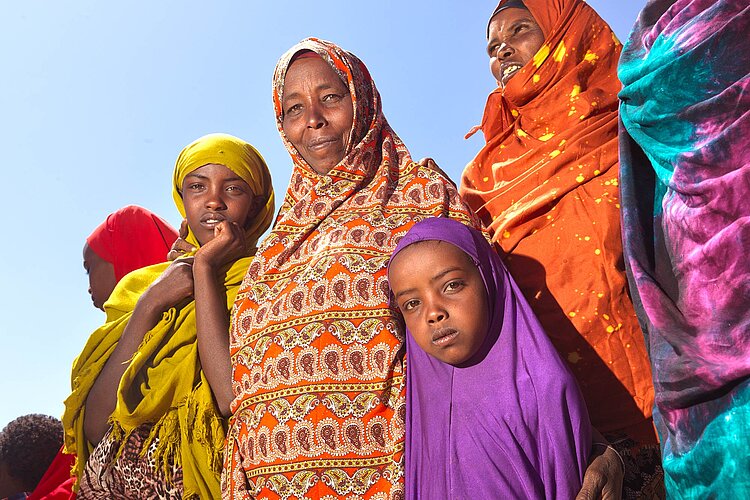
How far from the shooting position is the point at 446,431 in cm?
266

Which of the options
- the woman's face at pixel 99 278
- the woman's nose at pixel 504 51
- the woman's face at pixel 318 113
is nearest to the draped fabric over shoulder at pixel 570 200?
the woman's nose at pixel 504 51

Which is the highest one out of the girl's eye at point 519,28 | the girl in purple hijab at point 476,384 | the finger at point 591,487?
the girl's eye at point 519,28

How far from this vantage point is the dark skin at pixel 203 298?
329 cm

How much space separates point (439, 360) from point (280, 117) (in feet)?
4.62

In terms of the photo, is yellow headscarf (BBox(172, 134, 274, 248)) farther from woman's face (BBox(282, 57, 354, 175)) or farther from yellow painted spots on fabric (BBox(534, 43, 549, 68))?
yellow painted spots on fabric (BBox(534, 43, 549, 68))

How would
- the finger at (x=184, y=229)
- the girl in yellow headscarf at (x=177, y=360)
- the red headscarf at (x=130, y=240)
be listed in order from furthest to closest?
the red headscarf at (x=130, y=240)
the finger at (x=184, y=229)
the girl in yellow headscarf at (x=177, y=360)

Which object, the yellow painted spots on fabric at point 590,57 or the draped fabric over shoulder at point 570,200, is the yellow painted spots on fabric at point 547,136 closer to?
the draped fabric over shoulder at point 570,200

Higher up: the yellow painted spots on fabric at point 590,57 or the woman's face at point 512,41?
the woman's face at point 512,41

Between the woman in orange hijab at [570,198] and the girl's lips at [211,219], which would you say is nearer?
the woman in orange hijab at [570,198]

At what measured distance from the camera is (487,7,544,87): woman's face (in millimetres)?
3732

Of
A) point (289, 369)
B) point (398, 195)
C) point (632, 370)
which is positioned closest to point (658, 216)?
point (632, 370)

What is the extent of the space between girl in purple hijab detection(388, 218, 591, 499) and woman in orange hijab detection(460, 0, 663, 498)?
15cm

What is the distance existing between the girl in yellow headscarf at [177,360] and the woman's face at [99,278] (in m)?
0.92

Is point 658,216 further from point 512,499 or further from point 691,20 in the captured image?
point 512,499
